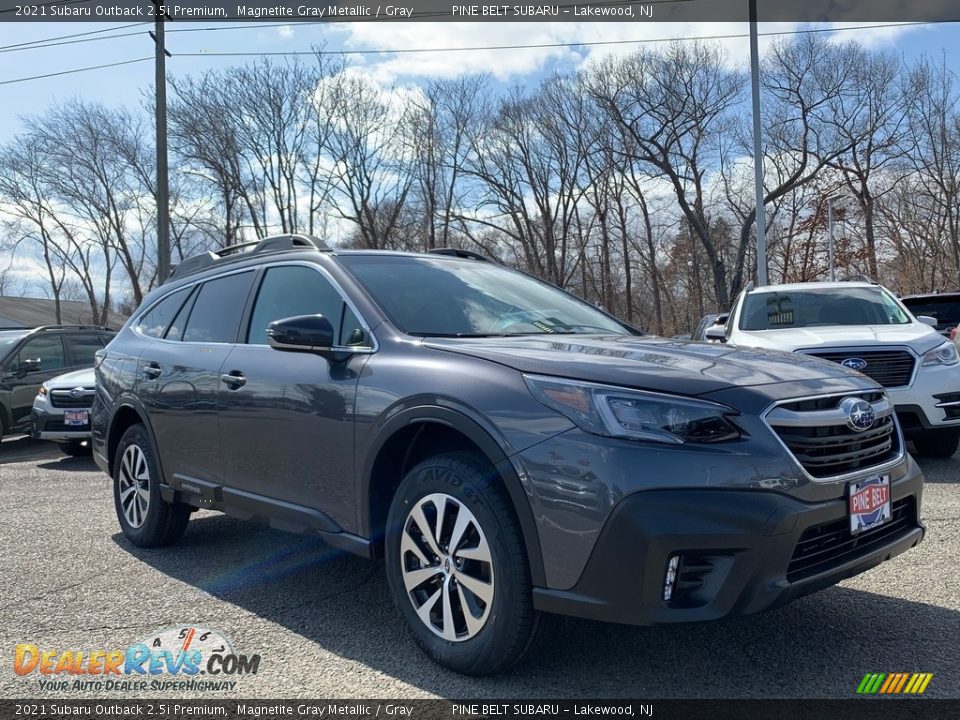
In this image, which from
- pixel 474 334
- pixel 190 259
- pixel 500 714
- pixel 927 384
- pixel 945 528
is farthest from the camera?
pixel 927 384

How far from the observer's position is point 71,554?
5.09 metres

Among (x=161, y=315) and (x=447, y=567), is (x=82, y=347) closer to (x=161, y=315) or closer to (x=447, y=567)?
(x=161, y=315)

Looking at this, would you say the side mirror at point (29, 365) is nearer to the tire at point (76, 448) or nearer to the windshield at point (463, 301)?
the tire at point (76, 448)

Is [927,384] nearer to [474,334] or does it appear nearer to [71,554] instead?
[474,334]

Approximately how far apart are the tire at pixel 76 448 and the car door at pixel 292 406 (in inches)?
298

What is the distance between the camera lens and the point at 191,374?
14.8 feet

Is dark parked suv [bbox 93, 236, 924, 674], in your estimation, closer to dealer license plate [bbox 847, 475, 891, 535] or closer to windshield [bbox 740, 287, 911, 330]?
dealer license plate [bbox 847, 475, 891, 535]

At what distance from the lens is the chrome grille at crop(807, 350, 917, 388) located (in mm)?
6703

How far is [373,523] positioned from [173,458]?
189 cm

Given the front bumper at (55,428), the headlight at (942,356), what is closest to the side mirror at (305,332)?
the headlight at (942,356)

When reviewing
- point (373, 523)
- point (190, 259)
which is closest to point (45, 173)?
point (190, 259)

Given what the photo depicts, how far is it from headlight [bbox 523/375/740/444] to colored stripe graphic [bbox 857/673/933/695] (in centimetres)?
110

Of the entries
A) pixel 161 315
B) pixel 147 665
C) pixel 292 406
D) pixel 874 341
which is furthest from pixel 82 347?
pixel 874 341

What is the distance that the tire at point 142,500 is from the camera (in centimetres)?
496
